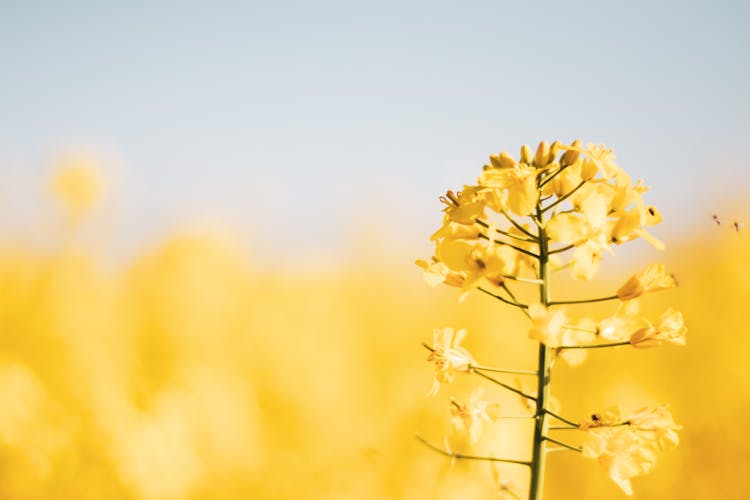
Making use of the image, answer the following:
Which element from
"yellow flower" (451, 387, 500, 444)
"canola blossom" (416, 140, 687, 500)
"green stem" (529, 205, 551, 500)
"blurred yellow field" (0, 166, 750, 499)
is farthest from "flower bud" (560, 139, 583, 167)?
"blurred yellow field" (0, 166, 750, 499)

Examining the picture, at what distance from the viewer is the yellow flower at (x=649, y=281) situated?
99cm

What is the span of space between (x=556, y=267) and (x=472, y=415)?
32 cm

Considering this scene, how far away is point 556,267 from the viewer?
43.3 inches

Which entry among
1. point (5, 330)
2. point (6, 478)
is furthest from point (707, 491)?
point (5, 330)

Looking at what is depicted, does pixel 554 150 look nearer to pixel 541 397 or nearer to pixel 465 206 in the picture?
pixel 465 206

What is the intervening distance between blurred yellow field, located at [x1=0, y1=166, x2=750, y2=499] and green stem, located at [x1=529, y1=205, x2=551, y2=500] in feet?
1.22

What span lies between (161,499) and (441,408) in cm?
120

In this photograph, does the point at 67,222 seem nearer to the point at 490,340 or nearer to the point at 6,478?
the point at 6,478

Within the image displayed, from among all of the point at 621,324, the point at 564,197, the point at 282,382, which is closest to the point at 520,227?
the point at 564,197

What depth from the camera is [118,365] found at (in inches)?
115

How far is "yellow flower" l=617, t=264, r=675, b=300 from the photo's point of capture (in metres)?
0.99

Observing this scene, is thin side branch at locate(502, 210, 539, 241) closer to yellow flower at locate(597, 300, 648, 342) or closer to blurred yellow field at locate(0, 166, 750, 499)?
yellow flower at locate(597, 300, 648, 342)

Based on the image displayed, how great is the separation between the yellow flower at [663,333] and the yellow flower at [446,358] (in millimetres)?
295

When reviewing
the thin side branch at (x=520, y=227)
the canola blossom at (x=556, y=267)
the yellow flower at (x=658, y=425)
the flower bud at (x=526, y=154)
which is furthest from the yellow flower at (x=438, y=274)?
the yellow flower at (x=658, y=425)
